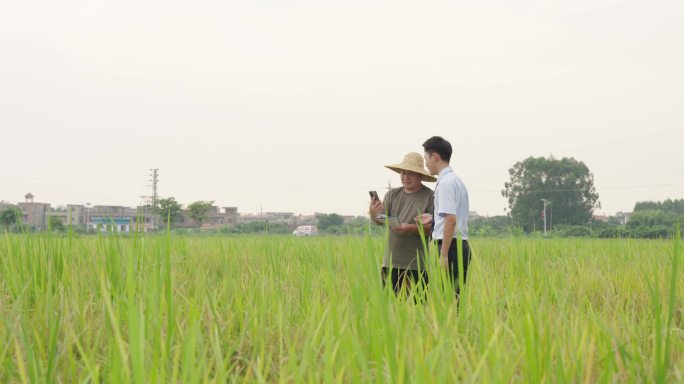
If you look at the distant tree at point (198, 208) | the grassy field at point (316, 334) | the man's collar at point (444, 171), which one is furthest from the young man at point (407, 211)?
the distant tree at point (198, 208)

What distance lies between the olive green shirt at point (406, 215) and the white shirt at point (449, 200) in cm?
21

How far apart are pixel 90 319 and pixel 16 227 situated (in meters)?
1.38

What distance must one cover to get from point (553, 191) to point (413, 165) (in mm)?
72227

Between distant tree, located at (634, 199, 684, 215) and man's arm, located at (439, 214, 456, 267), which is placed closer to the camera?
man's arm, located at (439, 214, 456, 267)

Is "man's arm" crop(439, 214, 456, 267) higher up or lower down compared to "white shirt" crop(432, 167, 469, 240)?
lower down

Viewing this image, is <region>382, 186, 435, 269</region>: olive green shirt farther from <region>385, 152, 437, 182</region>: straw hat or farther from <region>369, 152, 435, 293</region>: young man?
<region>385, 152, 437, 182</region>: straw hat

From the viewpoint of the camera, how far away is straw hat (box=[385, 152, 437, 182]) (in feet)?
13.6

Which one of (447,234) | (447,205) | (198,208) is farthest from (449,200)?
(198,208)

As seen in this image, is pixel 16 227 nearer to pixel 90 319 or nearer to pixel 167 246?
pixel 90 319

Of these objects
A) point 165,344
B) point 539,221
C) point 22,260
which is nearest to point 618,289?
point 165,344

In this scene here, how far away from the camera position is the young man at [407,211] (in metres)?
4.10

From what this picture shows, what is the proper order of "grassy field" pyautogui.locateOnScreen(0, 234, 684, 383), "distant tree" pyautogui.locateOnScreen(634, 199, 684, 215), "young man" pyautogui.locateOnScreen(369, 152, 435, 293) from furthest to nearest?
"distant tree" pyautogui.locateOnScreen(634, 199, 684, 215) → "young man" pyautogui.locateOnScreen(369, 152, 435, 293) → "grassy field" pyautogui.locateOnScreen(0, 234, 684, 383)

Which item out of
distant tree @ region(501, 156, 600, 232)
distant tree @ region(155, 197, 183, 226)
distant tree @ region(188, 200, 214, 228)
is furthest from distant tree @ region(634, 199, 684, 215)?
distant tree @ region(155, 197, 183, 226)

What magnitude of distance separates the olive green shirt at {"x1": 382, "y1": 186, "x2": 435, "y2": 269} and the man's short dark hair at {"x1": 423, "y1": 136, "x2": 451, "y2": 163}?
0.39 meters
